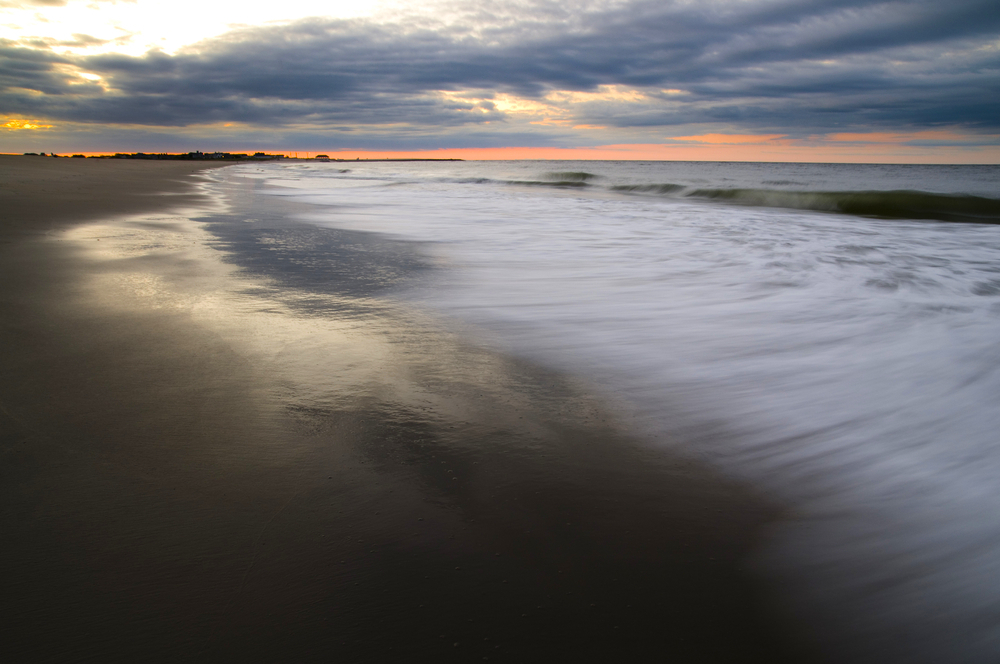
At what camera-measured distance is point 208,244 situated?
507 cm

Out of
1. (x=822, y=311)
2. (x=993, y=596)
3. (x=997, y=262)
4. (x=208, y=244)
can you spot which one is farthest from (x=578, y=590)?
(x=997, y=262)

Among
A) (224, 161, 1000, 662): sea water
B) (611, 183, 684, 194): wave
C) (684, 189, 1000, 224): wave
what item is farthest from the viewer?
(611, 183, 684, 194): wave

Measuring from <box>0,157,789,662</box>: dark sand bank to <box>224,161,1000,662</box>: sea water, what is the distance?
0.19 m

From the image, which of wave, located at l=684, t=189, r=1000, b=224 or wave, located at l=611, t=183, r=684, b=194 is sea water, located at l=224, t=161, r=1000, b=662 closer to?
wave, located at l=684, t=189, r=1000, b=224

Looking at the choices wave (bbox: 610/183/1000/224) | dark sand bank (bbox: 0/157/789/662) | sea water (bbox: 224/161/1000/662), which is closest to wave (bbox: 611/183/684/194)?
wave (bbox: 610/183/1000/224)

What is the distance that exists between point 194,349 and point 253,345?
0.78 ft

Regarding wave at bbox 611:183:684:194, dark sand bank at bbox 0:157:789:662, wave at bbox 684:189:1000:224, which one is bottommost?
dark sand bank at bbox 0:157:789:662

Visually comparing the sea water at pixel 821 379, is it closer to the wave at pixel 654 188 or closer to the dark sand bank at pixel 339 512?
the dark sand bank at pixel 339 512

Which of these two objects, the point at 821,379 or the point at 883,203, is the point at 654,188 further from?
the point at 821,379

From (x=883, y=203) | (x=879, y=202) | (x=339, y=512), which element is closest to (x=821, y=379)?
(x=339, y=512)

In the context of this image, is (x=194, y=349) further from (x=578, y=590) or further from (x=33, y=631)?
(x=578, y=590)

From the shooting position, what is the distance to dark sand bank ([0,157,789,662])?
1.05m

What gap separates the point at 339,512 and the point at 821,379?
6.69ft

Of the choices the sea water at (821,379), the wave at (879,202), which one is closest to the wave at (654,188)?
the wave at (879,202)
